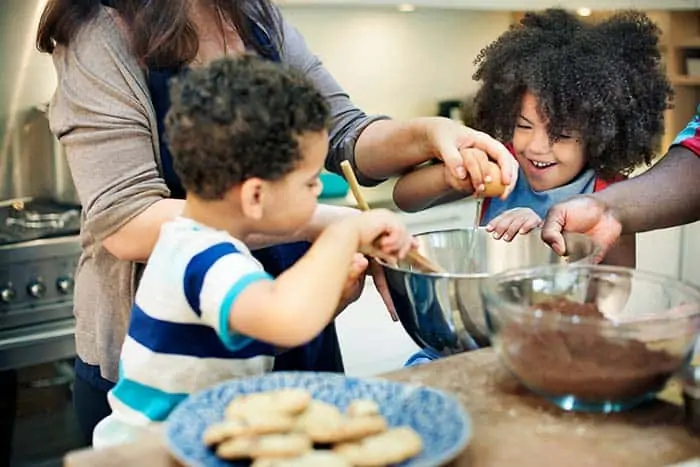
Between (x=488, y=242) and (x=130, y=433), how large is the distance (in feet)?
1.74

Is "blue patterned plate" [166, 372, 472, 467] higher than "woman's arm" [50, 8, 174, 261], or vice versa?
"woman's arm" [50, 8, 174, 261]

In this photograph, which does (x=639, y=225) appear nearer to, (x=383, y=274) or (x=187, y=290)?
(x=383, y=274)

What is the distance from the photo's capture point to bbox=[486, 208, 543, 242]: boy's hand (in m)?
1.19

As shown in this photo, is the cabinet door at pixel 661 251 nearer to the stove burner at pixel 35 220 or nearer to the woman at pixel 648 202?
the woman at pixel 648 202

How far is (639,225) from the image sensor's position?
1.41 m

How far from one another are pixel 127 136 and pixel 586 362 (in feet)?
1.95

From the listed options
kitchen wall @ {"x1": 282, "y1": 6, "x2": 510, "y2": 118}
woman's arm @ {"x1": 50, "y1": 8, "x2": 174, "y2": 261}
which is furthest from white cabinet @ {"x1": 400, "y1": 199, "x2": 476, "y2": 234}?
woman's arm @ {"x1": 50, "y1": 8, "x2": 174, "y2": 261}

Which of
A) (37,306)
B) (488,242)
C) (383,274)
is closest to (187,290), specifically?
(383,274)

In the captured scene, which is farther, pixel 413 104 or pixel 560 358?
pixel 413 104

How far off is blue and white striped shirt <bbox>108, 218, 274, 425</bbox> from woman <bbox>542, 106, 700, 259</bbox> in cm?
51

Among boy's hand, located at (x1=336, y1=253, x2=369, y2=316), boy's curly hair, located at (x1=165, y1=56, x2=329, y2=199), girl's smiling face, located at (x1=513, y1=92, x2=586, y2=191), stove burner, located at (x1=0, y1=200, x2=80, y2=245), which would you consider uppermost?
boy's curly hair, located at (x1=165, y1=56, x2=329, y2=199)

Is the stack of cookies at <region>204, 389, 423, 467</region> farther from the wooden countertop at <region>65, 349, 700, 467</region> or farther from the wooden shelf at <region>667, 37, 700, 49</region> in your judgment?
the wooden shelf at <region>667, 37, 700, 49</region>

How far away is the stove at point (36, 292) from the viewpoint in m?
2.08

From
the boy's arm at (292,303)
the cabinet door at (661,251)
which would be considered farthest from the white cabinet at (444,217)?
the boy's arm at (292,303)
